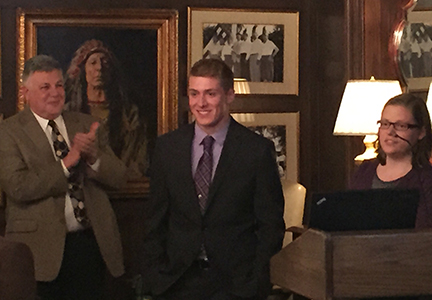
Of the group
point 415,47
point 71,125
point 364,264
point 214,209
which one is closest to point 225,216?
point 214,209

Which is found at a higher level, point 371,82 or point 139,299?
point 371,82

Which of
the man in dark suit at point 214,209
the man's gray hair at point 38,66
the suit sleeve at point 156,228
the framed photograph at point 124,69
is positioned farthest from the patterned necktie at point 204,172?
the framed photograph at point 124,69

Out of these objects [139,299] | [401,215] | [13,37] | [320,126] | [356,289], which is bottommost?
[139,299]

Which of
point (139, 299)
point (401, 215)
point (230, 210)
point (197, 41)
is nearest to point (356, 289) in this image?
point (401, 215)

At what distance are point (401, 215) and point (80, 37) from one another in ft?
10.4

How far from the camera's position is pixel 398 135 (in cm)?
300

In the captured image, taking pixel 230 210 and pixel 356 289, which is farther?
pixel 230 210

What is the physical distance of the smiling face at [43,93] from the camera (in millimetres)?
3996

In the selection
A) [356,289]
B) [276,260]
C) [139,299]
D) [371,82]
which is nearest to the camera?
[356,289]

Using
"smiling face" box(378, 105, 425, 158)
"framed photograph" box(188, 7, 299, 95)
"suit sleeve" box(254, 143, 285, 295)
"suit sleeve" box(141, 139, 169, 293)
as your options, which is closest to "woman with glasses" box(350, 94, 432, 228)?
"smiling face" box(378, 105, 425, 158)

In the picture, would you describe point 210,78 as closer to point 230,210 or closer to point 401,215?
point 230,210

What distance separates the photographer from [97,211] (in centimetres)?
402

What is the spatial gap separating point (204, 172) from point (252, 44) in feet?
7.79

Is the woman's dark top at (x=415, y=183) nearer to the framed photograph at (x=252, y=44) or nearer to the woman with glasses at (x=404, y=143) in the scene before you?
the woman with glasses at (x=404, y=143)
